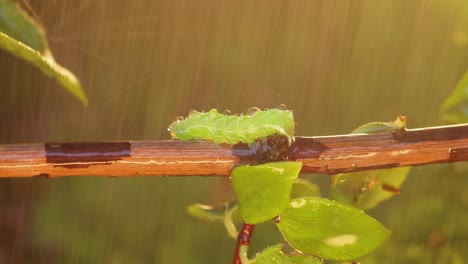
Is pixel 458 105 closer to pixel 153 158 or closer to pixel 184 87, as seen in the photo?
pixel 153 158

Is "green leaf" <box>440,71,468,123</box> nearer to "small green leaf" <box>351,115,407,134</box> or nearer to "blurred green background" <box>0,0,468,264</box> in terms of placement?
"small green leaf" <box>351,115,407,134</box>

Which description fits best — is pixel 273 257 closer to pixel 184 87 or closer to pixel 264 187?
pixel 264 187

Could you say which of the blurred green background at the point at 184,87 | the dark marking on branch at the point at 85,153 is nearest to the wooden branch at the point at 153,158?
the dark marking on branch at the point at 85,153

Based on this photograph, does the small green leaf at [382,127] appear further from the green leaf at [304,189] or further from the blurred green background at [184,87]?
the blurred green background at [184,87]

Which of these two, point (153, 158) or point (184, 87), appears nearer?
point (153, 158)

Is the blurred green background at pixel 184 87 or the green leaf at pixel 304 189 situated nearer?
the green leaf at pixel 304 189

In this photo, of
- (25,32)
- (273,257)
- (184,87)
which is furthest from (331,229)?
(184,87)

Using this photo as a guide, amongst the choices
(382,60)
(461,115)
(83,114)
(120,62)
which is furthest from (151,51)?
(461,115)
